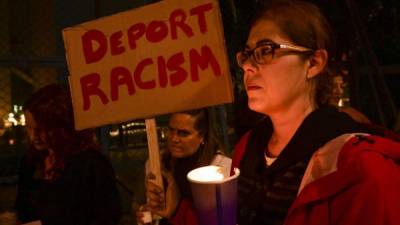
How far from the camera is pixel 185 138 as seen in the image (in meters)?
2.96

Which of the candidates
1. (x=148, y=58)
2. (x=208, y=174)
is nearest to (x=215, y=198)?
(x=208, y=174)

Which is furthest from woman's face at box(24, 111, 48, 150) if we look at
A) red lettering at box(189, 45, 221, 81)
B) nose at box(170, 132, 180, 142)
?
red lettering at box(189, 45, 221, 81)

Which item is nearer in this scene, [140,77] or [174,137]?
[140,77]

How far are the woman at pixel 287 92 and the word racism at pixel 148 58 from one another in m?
0.32

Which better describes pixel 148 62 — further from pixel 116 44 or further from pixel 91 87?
pixel 91 87

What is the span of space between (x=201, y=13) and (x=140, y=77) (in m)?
0.36

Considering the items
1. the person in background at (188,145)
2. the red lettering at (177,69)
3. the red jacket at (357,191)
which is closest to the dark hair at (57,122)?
the person in background at (188,145)

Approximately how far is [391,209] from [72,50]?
1.43m

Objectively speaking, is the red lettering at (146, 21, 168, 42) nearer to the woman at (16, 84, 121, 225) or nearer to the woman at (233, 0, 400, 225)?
the woman at (233, 0, 400, 225)

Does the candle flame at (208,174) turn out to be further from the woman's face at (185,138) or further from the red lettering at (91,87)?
the woman's face at (185,138)

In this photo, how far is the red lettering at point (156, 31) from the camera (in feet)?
6.29

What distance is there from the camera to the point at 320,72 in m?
1.57

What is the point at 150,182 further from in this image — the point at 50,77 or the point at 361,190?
the point at 50,77

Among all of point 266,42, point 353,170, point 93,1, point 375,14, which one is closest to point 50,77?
point 93,1
